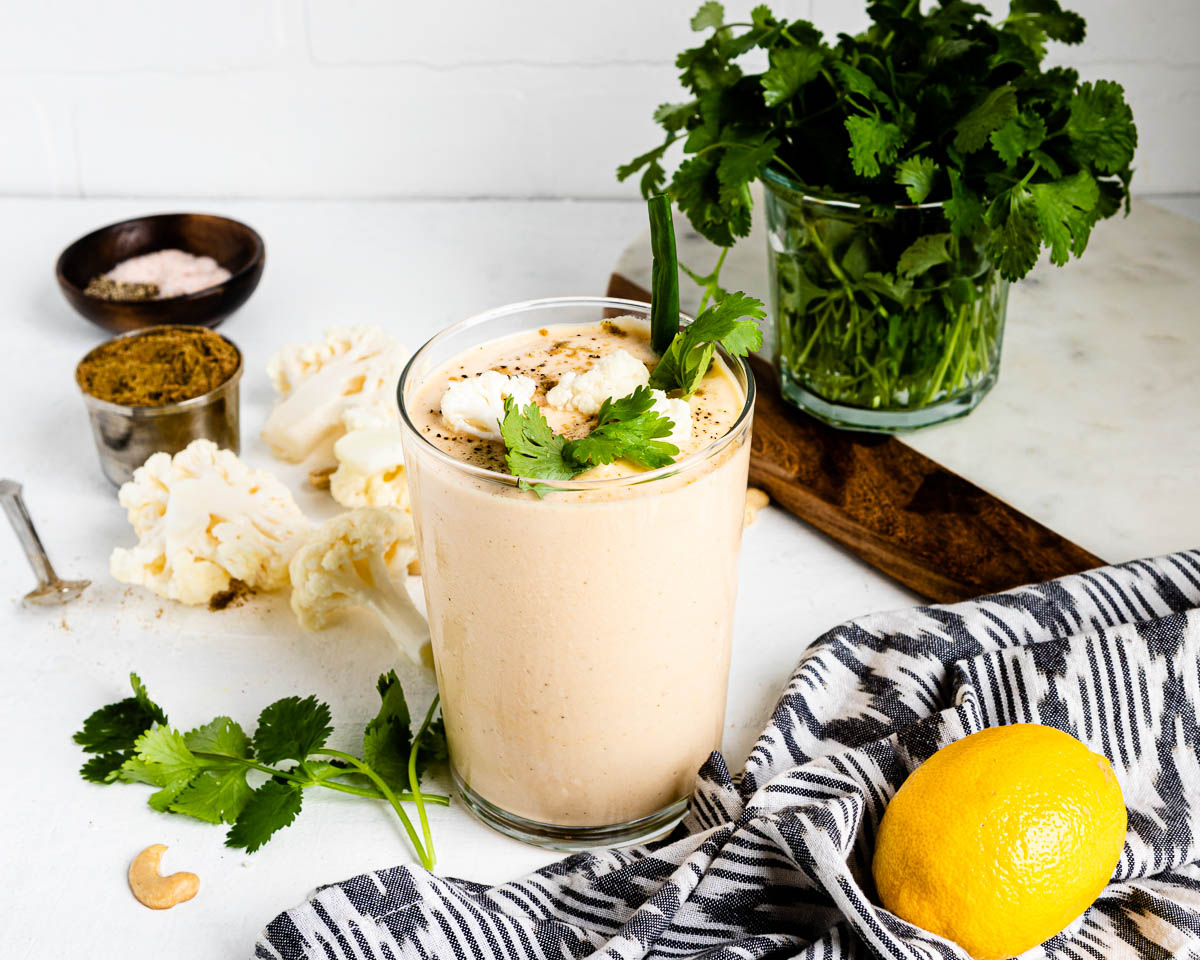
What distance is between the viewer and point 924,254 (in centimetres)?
119

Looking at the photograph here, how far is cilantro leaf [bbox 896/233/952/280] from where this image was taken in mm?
1188

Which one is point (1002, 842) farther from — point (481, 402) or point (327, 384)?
point (327, 384)

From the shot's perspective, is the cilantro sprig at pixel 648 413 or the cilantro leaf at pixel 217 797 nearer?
the cilantro sprig at pixel 648 413

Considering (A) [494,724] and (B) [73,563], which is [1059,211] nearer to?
(A) [494,724]

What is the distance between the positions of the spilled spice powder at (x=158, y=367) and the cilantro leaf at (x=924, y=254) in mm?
712

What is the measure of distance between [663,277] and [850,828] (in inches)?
15.4

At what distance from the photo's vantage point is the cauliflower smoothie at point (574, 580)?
2.69 feet

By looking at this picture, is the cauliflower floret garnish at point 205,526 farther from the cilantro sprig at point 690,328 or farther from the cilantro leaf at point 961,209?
the cilantro leaf at point 961,209

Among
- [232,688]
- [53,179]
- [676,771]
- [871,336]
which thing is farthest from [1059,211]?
[53,179]

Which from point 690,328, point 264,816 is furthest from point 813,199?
point 264,816

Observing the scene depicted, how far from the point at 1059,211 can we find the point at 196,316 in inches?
40.5

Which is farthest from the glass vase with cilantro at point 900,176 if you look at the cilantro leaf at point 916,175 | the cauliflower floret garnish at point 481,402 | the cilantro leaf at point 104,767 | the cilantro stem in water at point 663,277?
the cilantro leaf at point 104,767

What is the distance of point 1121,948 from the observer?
864 millimetres

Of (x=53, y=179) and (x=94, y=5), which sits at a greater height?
(x=94, y=5)
